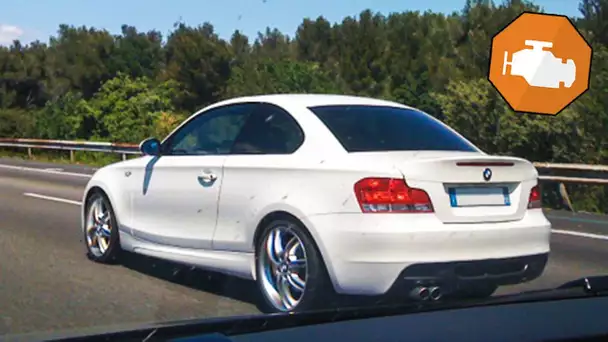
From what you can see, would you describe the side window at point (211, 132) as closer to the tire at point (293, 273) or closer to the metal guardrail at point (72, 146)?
the tire at point (293, 273)

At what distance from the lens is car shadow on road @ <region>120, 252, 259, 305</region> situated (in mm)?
6488

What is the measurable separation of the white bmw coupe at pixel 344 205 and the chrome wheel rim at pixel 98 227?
1.13 meters

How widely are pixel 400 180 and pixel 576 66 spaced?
1786cm

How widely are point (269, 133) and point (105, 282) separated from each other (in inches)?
80.5

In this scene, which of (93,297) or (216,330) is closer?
(216,330)

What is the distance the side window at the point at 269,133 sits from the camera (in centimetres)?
566

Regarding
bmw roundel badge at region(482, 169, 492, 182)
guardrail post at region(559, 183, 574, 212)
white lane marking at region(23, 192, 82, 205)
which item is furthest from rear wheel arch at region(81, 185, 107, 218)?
guardrail post at region(559, 183, 574, 212)

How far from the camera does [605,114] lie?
18.3m

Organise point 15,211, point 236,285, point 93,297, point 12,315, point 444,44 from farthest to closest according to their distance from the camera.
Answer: point 444,44, point 15,211, point 236,285, point 93,297, point 12,315

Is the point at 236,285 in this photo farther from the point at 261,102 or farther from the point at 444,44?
the point at 444,44

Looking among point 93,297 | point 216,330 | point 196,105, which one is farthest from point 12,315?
point 196,105

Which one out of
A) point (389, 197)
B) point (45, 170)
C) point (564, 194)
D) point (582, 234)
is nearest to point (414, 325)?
point (389, 197)

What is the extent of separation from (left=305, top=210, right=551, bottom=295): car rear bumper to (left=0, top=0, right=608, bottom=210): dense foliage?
31.9ft

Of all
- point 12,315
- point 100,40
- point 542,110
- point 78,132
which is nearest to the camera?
point 12,315
